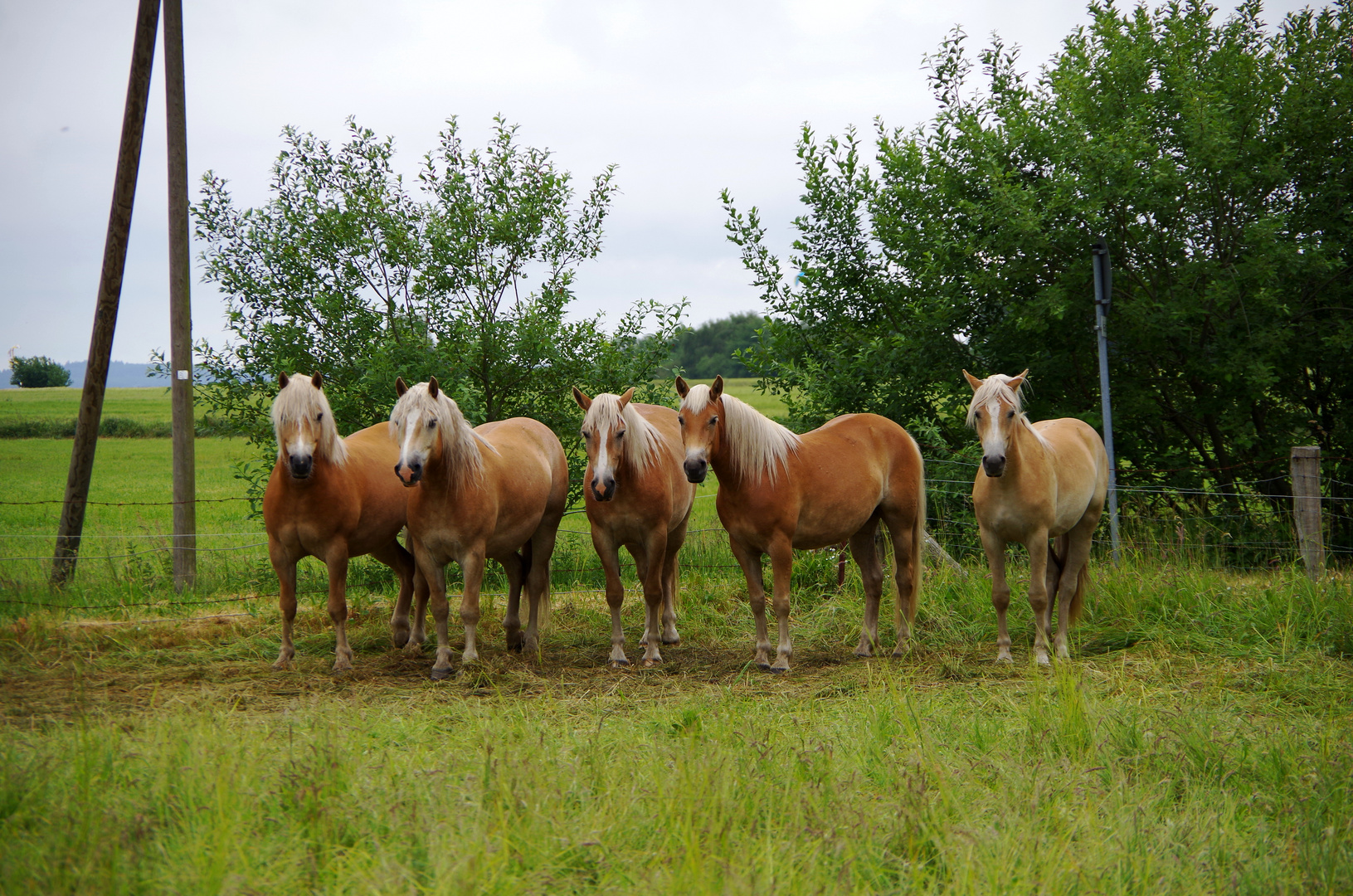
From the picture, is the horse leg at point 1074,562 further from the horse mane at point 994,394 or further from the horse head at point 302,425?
the horse head at point 302,425

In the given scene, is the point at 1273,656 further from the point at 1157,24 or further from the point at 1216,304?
the point at 1157,24

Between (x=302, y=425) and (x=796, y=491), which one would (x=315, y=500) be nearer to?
(x=302, y=425)

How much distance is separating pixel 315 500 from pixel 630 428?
79.0 inches

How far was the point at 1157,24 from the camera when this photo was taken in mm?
8602

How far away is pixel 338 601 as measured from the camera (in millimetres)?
5453

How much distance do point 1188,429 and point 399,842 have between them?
8625 millimetres

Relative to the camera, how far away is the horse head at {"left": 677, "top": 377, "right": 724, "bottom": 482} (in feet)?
17.3

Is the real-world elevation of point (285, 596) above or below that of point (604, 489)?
below

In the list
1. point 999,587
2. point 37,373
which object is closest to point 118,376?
point 37,373

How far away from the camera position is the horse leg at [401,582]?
623cm

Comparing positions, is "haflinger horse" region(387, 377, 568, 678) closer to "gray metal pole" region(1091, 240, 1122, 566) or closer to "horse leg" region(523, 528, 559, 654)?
"horse leg" region(523, 528, 559, 654)

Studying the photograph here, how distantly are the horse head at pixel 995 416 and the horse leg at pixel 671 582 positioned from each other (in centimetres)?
225

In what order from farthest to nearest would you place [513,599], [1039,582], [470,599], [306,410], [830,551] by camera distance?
1. [830,551]
2. [513,599]
3. [1039,582]
4. [470,599]
5. [306,410]

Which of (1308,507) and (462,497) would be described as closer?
(462,497)
